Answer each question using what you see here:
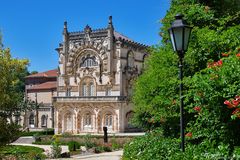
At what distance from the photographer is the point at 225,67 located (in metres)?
8.03

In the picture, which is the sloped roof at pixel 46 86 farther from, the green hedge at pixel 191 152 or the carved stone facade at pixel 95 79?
the green hedge at pixel 191 152

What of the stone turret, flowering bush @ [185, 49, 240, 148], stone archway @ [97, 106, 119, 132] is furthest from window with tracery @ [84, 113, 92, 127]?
flowering bush @ [185, 49, 240, 148]

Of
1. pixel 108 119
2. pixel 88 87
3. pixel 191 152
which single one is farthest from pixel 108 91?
pixel 191 152

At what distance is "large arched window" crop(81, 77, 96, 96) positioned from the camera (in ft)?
176

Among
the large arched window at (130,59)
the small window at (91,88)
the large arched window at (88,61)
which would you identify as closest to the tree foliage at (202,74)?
the large arched window at (130,59)

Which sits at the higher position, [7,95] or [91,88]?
[91,88]

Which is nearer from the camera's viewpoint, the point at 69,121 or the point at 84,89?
the point at 69,121

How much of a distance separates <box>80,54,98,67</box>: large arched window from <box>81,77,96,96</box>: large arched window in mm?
1943

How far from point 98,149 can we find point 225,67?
2266cm

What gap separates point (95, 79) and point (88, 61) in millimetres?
2823

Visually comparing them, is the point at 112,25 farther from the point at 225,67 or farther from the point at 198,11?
the point at 225,67

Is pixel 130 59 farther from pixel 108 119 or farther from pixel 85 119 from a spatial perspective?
pixel 85 119

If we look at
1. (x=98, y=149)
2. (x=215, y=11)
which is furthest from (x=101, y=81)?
(x=215, y=11)

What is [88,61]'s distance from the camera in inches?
2131
